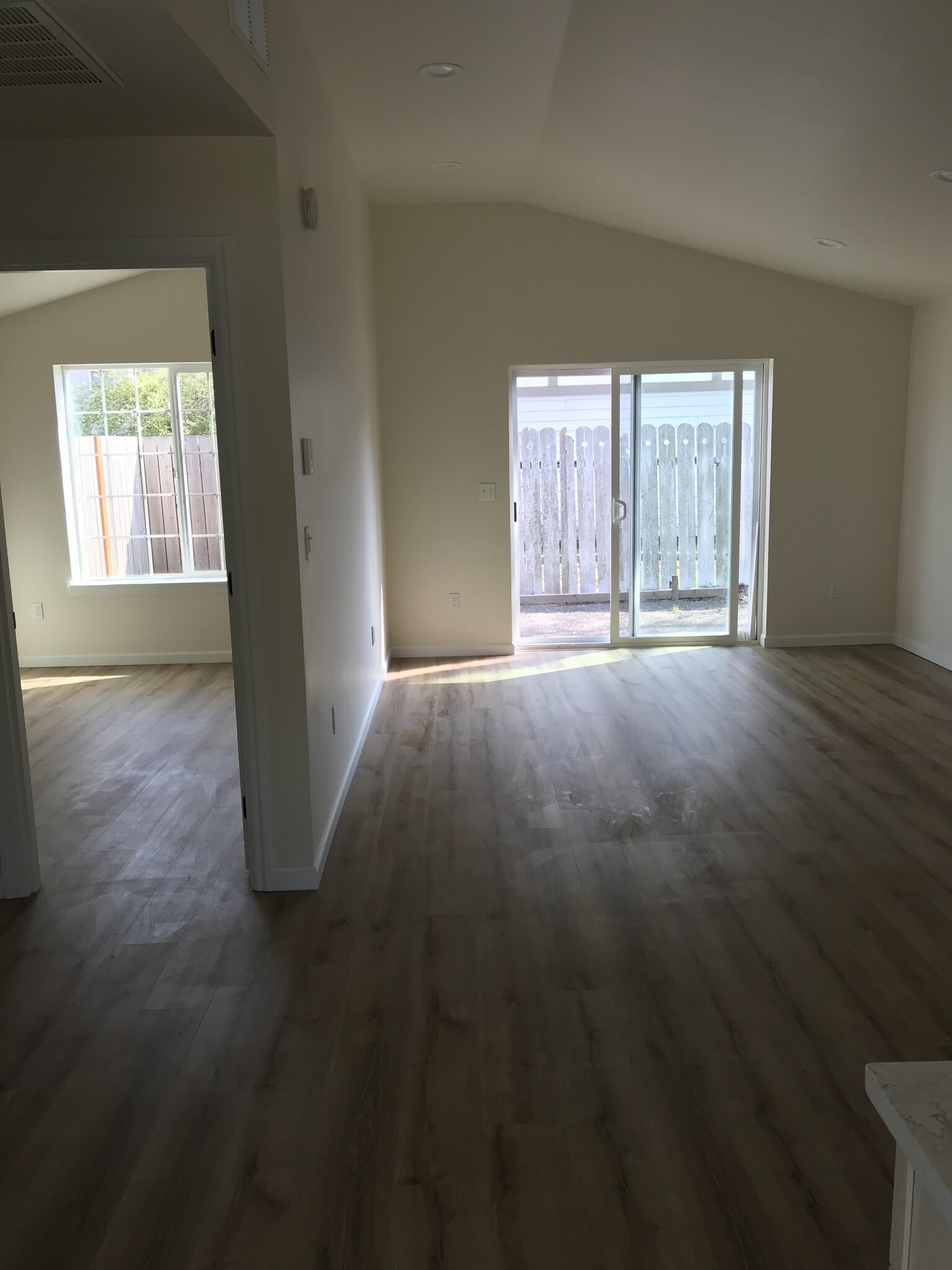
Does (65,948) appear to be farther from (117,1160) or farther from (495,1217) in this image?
(495,1217)

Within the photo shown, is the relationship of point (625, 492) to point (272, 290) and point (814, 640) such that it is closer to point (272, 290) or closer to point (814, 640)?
point (814, 640)

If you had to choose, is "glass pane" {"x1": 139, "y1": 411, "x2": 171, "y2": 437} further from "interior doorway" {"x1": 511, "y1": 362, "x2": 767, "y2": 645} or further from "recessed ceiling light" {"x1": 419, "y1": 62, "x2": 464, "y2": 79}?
"recessed ceiling light" {"x1": 419, "y1": 62, "x2": 464, "y2": 79}

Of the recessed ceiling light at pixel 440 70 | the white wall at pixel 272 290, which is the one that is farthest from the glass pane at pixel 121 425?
the recessed ceiling light at pixel 440 70

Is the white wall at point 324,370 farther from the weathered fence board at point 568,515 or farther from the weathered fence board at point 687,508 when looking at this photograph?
the weathered fence board at point 687,508

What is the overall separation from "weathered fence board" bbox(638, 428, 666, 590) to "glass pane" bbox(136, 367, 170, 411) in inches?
133

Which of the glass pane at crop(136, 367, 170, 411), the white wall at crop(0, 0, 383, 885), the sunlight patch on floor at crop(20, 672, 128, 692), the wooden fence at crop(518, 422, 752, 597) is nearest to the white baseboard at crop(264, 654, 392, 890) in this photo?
the white wall at crop(0, 0, 383, 885)

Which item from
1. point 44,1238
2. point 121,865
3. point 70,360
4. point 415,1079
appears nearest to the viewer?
point 44,1238

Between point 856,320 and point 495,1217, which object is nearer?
point 495,1217

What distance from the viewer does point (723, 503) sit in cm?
674

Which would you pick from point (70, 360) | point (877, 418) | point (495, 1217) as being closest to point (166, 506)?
point (70, 360)

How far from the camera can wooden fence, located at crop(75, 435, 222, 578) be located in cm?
685

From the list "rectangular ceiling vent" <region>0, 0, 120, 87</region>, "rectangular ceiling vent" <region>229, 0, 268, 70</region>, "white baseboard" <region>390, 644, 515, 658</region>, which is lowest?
"white baseboard" <region>390, 644, 515, 658</region>

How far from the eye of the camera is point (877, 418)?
6.51m

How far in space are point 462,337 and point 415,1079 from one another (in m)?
5.21
